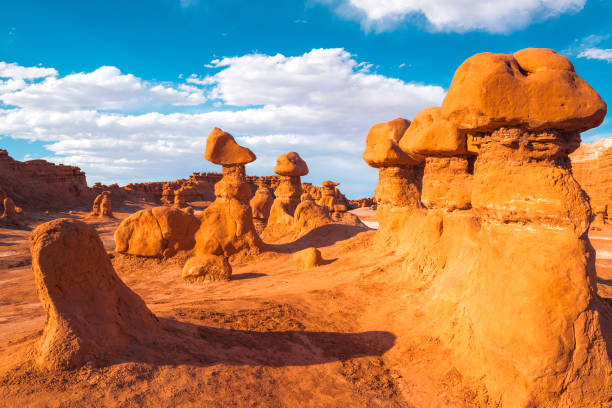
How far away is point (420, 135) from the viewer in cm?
617

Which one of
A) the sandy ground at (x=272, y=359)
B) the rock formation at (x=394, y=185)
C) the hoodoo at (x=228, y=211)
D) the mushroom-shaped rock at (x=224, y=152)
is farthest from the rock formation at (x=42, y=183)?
the rock formation at (x=394, y=185)

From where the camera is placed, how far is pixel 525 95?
3.45 m

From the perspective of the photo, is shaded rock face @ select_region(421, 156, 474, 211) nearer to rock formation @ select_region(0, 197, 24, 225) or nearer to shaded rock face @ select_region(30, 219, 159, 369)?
shaded rock face @ select_region(30, 219, 159, 369)

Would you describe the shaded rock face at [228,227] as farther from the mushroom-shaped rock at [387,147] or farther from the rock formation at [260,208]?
the rock formation at [260,208]

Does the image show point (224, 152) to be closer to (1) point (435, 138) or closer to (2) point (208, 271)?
(2) point (208, 271)

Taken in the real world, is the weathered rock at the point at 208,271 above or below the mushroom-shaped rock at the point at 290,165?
below

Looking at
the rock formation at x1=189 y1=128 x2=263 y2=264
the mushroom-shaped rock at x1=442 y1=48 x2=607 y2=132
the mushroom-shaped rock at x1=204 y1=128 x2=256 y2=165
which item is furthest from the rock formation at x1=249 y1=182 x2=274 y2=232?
the mushroom-shaped rock at x1=442 y1=48 x2=607 y2=132

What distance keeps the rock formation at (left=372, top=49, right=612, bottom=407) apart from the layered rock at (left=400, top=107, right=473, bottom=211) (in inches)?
69.1

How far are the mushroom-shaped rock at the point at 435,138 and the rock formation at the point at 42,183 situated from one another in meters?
28.0

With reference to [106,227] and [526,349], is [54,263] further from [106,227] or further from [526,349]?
[106,227]

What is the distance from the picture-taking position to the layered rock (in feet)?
18.9

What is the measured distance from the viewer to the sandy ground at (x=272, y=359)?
2596mm

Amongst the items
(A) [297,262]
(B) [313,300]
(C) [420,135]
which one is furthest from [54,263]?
(A) [297,262]

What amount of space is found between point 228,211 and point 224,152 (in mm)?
2040
